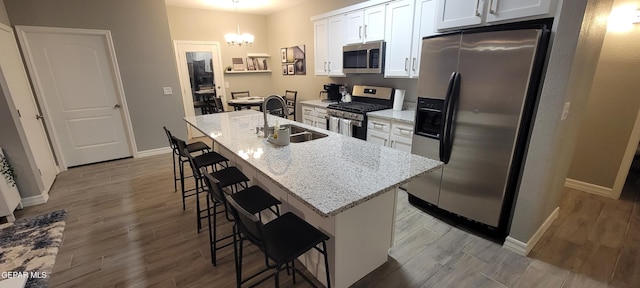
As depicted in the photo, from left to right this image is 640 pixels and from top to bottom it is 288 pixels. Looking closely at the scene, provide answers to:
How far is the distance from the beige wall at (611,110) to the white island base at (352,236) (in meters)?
2.89

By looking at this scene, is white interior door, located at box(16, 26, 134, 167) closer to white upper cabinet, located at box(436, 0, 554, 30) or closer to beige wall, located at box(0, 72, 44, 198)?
beige wall, located at box(0, 72, 44, 198)

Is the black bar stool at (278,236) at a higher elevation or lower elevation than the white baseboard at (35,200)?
higher

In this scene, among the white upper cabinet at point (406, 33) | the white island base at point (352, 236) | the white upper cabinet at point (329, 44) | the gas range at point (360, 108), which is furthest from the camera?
the white upper cabinet at point (329, 44)

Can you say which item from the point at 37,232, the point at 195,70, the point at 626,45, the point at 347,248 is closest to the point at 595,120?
the point at 626,45

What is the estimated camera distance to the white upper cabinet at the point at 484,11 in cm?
182

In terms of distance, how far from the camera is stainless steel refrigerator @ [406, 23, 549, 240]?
1896mm

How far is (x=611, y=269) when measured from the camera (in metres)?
1.96

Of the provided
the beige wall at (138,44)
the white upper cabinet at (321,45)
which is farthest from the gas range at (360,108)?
the beige wall at (138,44)

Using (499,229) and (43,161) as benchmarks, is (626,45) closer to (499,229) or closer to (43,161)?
(499,229)

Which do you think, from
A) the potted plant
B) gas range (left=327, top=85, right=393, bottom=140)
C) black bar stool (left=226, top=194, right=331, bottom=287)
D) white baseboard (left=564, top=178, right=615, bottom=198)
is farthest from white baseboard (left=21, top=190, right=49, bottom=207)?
white baseboard (left=564, top=178, right=615, bottom=198)

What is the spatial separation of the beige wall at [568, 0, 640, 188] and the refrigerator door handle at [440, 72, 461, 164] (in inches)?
82.1

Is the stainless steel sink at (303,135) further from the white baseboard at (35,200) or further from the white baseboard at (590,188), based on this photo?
the white baseboard at (35,200)

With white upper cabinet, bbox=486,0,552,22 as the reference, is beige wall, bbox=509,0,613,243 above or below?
below

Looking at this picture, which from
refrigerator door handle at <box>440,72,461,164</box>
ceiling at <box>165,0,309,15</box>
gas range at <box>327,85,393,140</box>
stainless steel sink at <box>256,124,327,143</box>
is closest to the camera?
refrigerator door handle at <box>440,72,461,164</box>
